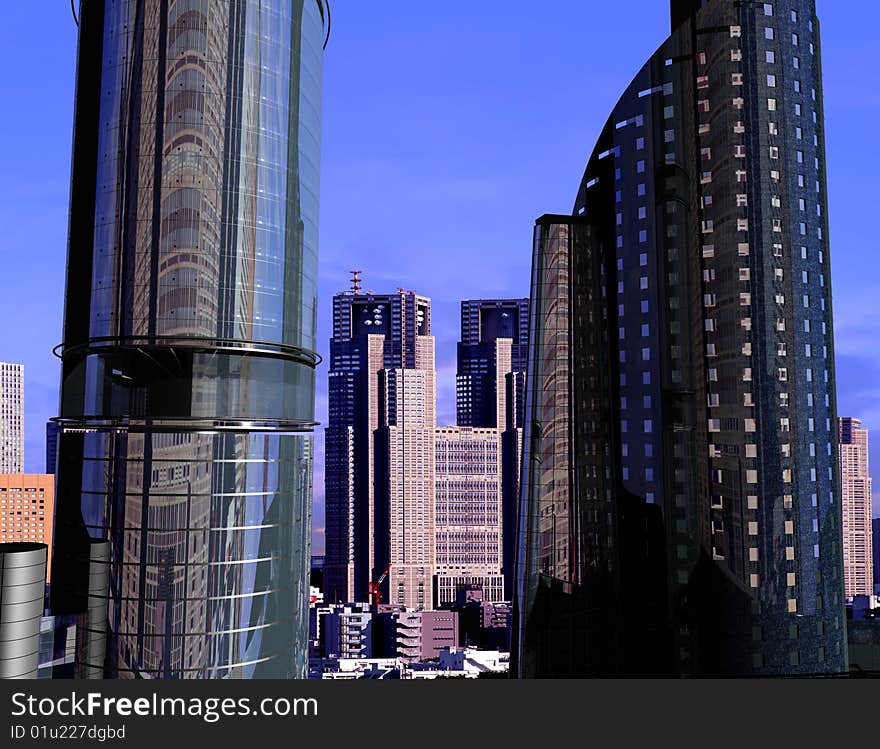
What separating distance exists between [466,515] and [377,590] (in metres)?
22.3

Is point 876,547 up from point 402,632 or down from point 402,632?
up

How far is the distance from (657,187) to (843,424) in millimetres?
135401

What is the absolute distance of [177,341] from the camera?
32.8 metres

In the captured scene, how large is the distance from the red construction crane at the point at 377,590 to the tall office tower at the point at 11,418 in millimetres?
78312

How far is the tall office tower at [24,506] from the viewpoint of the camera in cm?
13175

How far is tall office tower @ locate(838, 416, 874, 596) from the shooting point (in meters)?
163

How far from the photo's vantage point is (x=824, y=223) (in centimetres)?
4372

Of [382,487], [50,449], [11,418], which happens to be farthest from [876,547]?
[11,418]

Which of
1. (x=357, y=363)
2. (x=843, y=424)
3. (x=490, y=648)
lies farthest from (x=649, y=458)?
(x=357, y=363)

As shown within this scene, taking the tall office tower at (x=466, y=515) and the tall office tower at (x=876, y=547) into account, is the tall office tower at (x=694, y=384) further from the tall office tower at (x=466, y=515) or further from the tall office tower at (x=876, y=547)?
the tall office tower at (x=876, y=547)

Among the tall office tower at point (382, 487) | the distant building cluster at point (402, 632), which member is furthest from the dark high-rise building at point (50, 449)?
the distant building cluster at point (402, 632)

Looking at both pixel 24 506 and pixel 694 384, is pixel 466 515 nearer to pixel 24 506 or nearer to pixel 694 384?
pixel 24 506
